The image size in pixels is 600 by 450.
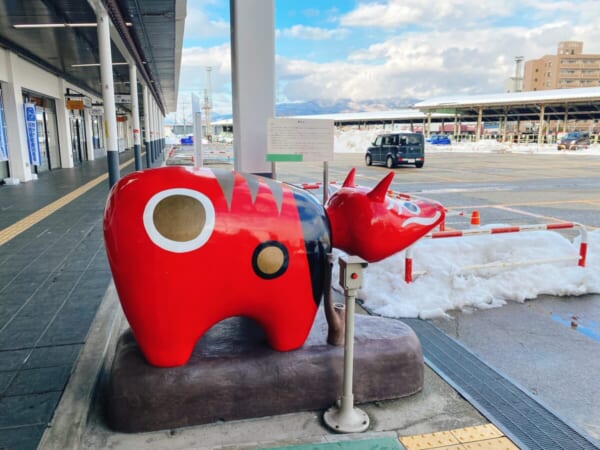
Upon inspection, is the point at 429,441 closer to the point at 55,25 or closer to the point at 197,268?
the point at 197,268

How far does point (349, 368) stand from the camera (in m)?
2.68

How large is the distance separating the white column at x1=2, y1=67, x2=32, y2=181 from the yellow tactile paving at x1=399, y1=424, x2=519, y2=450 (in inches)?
558

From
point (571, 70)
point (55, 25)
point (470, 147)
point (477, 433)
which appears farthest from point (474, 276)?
point (571, 70)

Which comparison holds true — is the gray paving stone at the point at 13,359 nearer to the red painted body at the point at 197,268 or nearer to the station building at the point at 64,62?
the red painted body at the point at 197,268

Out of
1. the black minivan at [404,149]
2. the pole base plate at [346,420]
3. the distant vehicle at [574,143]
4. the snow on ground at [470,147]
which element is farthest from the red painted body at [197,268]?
the distant vehicle at [574,143]

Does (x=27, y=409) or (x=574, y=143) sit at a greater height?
(x=574, y=143)

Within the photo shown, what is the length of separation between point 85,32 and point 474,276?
35.2ft

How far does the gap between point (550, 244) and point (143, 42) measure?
12089 millimetres

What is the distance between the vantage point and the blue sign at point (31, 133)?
14.0 meters

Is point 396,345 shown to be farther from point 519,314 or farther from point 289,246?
point 519,314

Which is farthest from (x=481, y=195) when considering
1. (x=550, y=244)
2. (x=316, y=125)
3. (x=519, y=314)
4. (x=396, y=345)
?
(x=396, y=345)

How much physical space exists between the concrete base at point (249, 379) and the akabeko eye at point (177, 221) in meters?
0.79

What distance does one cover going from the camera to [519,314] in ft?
15.0

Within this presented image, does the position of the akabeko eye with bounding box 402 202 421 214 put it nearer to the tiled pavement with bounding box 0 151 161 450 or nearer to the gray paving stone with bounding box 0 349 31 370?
the tiled pavement with bounding box 0 151 161 450
